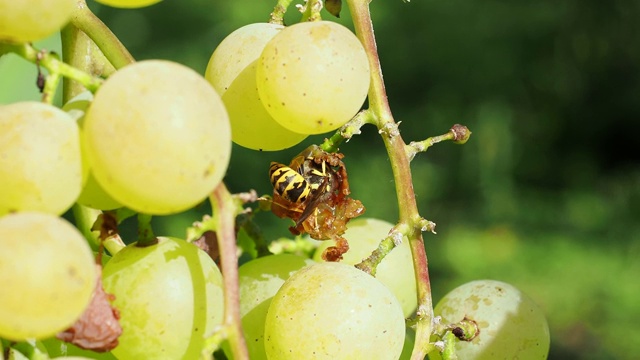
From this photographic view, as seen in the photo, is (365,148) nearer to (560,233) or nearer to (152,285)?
(560,233)

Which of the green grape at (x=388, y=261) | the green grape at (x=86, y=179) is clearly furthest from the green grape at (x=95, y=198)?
the green grape at (x=388, y=261)

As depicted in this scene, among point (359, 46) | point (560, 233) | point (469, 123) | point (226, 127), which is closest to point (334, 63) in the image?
point (359, 46)

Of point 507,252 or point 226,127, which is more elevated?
point 226,127

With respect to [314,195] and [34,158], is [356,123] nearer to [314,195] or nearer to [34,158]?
[314,195]

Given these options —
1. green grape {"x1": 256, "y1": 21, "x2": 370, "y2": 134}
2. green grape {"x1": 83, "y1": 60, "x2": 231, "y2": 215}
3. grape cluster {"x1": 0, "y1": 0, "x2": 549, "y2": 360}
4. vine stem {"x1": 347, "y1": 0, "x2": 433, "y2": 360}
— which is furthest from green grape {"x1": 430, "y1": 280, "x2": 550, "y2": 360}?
green grape {"x1": 83, "y1": 60, "x2": 231, "y2": 215}

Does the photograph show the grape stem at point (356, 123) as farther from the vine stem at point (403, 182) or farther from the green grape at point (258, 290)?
the green grape at point (258, 290)
